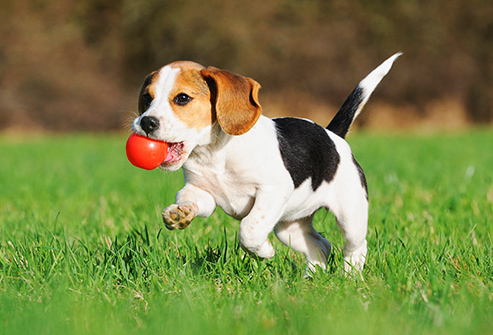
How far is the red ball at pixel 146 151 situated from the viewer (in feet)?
9.32

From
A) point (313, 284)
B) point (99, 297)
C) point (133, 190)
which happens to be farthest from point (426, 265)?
point (133, 190)

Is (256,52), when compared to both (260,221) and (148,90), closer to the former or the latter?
(148,90)

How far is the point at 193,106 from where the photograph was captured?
9.59 ft

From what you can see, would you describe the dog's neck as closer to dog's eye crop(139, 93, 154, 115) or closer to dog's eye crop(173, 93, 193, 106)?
dog's eye crop(173, 93, 193, 106)

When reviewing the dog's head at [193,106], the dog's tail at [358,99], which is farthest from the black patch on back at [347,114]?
the dog's head at [193,106]

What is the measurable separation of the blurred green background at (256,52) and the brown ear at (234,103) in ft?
61.8

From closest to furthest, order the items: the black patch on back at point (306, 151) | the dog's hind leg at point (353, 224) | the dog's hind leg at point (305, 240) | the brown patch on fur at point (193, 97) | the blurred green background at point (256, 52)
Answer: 1. the brown patch on fur at point (193, 97)
2. the black patch on back at point (306, 151)
3. the dog's hind leg at point (353, 224)
4. the dog's hind leg at point (305, 240)
5. the blurred green background at point (256, 52)

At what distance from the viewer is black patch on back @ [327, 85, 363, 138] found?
379cm

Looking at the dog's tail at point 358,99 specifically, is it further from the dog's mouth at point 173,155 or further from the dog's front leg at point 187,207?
the dog's mouth at point 173,155

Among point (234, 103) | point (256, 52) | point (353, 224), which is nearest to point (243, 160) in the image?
point (234, 103)

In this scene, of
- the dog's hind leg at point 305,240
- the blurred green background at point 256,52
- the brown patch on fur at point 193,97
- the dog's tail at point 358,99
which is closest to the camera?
the brown patch on fur at point 193,97

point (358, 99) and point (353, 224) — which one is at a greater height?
point (358, 99)

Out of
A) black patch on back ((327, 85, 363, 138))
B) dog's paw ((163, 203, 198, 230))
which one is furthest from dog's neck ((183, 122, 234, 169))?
black patch on back ((327, 85, 363, 138))

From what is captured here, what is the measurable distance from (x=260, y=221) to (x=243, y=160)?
32cm
